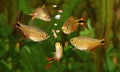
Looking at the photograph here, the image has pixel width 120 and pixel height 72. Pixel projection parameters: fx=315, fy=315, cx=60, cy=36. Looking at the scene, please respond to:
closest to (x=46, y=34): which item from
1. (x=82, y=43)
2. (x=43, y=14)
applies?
(x=43, y=14)

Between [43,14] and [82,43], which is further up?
[43,14]

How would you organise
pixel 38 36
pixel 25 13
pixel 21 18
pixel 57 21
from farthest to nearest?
1. pixel 21 18
2. pixel 25 13
3. pixel 57 21
4. pixel 38 36

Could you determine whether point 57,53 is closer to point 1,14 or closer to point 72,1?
point 72,1

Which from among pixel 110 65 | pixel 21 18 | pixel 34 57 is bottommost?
pixel 110 65

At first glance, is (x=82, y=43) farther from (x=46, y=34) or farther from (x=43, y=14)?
(x=43, y=14)

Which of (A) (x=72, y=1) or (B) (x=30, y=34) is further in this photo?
(A) (x=72, y=1)

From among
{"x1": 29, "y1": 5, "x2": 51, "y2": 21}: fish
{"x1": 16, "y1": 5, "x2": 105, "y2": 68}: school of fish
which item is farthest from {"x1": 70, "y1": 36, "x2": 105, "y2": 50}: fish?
{"x1": 29, "y1": 5, "x2": 51, "y2": 21}: fish

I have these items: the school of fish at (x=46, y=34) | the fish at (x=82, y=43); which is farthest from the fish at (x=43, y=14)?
the fish at (x=82, y=43)

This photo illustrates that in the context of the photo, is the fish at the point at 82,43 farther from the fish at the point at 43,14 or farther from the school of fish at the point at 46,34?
the fish at the point at 43,14

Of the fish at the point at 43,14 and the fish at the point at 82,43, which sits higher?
the fish at the point at 43,14

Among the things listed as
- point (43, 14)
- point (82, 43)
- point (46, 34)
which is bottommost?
point (82, 43)

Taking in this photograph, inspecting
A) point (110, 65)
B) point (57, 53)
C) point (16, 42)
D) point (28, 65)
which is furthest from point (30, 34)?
point (110, 65)
